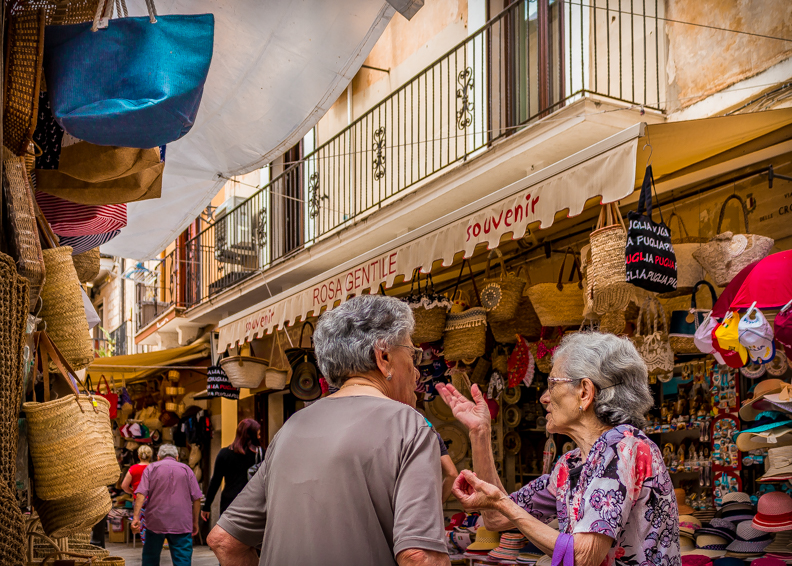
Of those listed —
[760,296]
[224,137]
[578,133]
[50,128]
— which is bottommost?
[760,296]

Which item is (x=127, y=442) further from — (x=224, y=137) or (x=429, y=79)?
(x=224, y=137)

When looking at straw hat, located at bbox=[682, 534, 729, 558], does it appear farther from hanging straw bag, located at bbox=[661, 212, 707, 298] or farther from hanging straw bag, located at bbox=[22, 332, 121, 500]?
hanging straw bag, located at bbox=[22, 332, 121, 500]

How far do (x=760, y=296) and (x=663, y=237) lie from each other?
63 cm

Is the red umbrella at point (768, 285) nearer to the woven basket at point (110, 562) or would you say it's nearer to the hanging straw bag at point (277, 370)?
the woven basket at point (110, 562)

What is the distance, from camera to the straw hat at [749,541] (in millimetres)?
4973

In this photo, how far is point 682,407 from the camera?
6.70 metres

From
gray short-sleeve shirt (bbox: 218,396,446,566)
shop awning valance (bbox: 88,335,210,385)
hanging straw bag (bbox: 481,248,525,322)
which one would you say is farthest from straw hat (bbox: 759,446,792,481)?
shop awning valance (bbox: 88,335,210,385)

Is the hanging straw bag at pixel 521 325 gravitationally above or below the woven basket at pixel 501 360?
above

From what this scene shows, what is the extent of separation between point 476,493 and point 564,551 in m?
0.33

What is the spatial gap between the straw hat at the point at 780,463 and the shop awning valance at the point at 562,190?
1.72 m

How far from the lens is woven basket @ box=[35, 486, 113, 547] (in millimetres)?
3090

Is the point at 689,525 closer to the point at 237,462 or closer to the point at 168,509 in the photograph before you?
the point at 237,462

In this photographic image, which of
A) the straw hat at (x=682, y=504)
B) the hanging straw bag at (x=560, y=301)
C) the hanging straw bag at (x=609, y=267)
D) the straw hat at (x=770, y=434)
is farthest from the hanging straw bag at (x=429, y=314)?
the straw hat at (x=770, y=434)

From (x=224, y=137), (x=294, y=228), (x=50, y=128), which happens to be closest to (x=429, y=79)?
(x=294, y=228)
